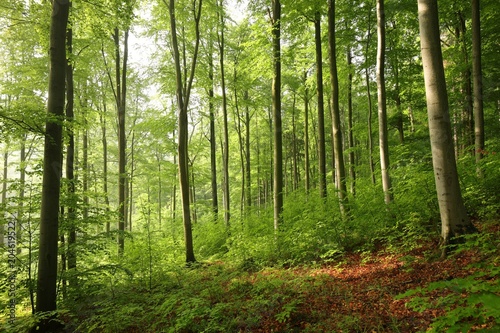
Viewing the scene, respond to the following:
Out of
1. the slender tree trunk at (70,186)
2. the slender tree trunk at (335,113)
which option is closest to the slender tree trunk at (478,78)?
the slender tree trunk at (335,113)

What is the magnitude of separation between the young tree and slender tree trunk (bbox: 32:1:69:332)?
23.0 ft

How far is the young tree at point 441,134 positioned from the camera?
4.86 metres

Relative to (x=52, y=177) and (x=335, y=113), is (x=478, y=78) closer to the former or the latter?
(x=335, y=113)

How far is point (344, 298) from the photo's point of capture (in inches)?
189

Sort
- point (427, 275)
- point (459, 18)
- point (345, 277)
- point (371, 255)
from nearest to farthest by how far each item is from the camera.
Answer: point (427, 275), point (345, 277), point (371, 255), point (459, 18)

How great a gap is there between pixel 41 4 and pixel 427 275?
10.8 meters

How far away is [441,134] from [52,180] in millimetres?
7521

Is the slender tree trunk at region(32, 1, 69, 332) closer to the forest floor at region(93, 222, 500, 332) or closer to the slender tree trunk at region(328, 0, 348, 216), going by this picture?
the forest floor at region(93, 222, 500, 332)

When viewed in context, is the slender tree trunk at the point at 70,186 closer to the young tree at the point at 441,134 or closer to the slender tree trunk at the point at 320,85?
the young tree at the point at 441,134

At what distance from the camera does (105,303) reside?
6109mm

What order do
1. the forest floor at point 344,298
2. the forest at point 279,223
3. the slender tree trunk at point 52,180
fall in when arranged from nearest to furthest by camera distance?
the forest floor at point 344,298 → the forest at point 279,223 → the slender tree trunk at point 52,180

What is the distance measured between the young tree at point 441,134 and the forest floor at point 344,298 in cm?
47

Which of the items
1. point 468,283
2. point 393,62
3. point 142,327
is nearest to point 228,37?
point 393,62

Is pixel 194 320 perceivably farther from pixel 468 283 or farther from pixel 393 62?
pixel 393 62
